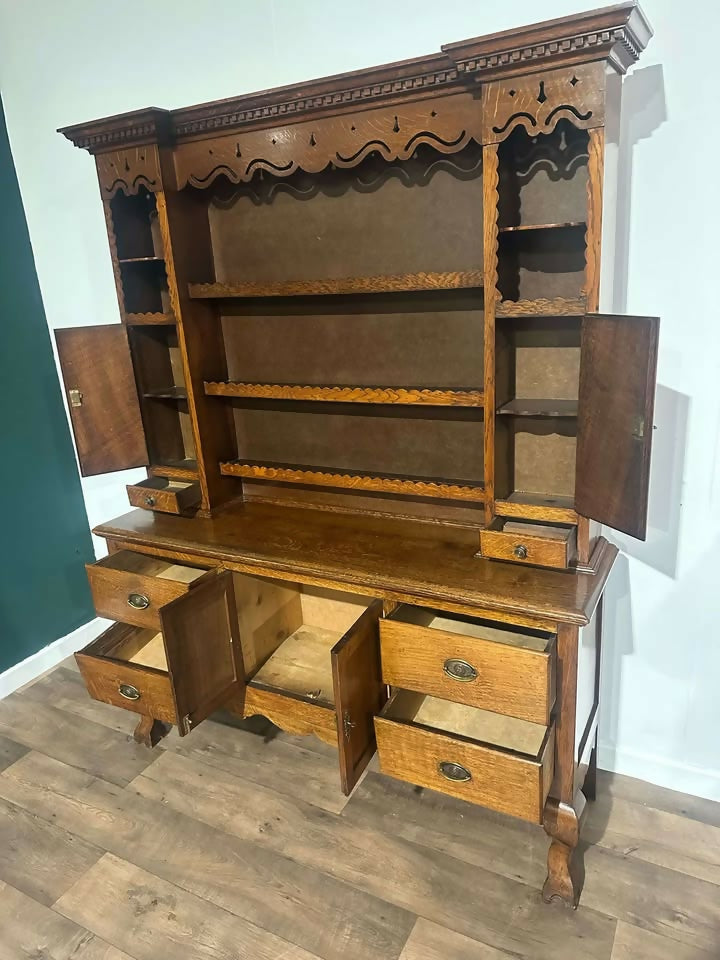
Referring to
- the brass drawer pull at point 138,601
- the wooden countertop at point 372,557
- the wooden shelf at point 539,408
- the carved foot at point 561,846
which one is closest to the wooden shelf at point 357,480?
the wooden countertop at point 372,557

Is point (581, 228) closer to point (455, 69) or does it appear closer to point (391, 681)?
point (455, 69)

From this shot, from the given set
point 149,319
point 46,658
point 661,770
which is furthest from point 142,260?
point 661,770

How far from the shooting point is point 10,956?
1.54 m

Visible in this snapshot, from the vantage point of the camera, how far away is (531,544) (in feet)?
5.09

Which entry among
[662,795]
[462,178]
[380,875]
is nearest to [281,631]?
[380,875]

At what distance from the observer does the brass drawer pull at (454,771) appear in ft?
4.97

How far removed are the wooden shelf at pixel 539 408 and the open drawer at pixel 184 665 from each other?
0.85 metres

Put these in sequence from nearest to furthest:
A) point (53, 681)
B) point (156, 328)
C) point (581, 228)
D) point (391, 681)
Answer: point (581, 228)
point (391, 681)
point (156, 328)
point (53, 681)

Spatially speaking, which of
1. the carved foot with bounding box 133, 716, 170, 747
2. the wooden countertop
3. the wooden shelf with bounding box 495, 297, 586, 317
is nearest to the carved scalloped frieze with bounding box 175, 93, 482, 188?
the wooden shelf with bounding box 495, 297, 586, 317

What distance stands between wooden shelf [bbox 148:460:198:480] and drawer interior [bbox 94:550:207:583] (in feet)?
0.85

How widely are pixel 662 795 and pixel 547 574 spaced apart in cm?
88

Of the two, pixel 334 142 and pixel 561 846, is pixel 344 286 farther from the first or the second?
pixel 561 846

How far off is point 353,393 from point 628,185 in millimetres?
824

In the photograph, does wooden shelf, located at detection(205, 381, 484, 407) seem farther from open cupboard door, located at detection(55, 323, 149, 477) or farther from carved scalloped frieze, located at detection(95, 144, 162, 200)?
carved scalloped frieze, located at detection(95, 144, 162, 200)
